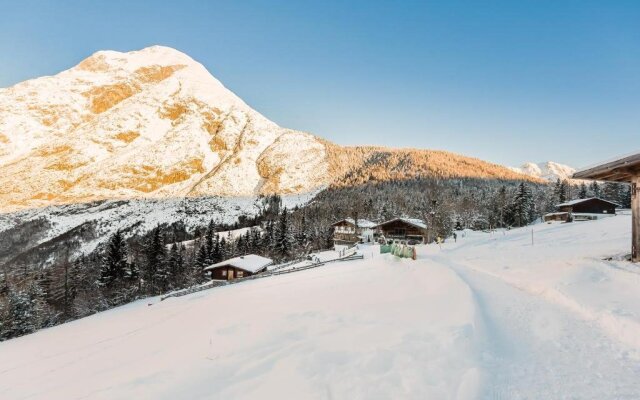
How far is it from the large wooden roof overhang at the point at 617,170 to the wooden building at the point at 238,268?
4299 cm

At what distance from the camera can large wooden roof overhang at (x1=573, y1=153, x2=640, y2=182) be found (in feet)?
34.7

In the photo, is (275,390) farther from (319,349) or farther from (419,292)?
(419,292)

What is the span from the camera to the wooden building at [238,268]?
50197 mm

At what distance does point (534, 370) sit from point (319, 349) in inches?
141

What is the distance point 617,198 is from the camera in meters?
90.5

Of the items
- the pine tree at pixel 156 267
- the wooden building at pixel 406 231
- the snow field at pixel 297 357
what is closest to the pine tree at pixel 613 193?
the wooden building at pixel 406 231

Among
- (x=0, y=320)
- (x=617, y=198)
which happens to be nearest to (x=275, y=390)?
(x=0, y=320)

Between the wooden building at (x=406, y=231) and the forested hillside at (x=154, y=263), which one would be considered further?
the wooden building at (x=406, y=231)

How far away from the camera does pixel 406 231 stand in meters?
66.3

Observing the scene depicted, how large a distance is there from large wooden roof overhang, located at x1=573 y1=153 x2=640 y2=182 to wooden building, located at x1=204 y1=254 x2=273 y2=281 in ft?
141

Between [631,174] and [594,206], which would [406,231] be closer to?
A: [594,206]

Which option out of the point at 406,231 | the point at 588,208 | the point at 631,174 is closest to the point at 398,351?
the point at 631,174

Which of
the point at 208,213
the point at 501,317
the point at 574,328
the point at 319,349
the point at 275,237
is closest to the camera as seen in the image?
the point at 319,349

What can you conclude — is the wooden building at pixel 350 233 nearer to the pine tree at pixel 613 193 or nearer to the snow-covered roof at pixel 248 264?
the snow-covered roof at pixel 248 264
